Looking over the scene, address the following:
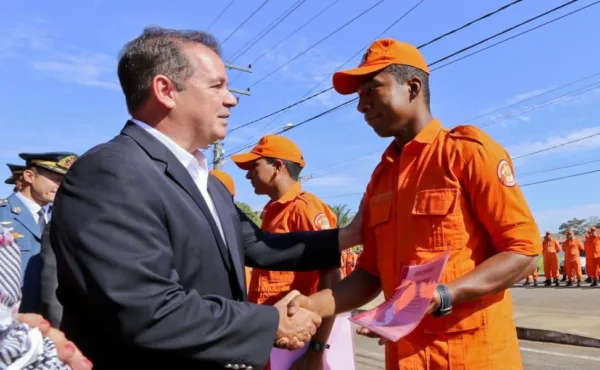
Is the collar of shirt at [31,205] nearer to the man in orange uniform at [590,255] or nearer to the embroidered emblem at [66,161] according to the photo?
the embroidered emblem at [66,161]

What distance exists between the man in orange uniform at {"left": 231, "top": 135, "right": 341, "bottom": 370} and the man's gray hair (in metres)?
1.90

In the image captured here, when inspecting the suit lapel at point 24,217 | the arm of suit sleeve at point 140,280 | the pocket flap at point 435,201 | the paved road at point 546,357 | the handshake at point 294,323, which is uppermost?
the suit lapel at point 24,217

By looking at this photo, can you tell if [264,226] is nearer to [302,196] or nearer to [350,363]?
[302,196]

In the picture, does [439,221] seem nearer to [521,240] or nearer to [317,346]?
[521,240]

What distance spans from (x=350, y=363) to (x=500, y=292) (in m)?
1.89

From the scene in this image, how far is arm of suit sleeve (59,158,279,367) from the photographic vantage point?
1.63 m

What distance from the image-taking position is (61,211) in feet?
5.75

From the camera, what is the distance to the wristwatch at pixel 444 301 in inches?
78.7

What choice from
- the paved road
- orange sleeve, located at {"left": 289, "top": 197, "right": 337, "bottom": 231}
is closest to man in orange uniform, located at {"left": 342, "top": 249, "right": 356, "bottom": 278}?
the paved road

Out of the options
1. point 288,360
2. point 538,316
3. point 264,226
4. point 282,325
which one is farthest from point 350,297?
point 538,316

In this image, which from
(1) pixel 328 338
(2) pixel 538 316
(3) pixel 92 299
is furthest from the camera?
(2) pixel 538 316

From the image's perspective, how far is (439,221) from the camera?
2195 mm

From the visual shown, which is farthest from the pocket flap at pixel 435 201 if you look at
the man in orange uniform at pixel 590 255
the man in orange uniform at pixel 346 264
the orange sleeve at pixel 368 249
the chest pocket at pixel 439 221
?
the man in orange uniform at pixel 590 255

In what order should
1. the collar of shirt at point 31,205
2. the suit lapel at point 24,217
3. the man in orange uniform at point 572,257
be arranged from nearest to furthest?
1. the suit lapel at point 24,217
2. the collar of shirt at point 31,205
3. the man in orange uniform at point 572,257
